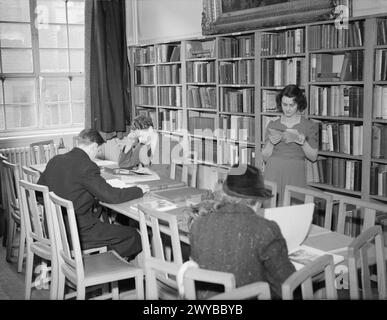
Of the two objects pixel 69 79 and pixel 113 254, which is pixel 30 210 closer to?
pixel 113 254

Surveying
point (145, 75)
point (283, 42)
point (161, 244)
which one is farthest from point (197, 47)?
point (161, 244)

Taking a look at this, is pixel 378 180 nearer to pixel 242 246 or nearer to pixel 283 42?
pixel 283 42

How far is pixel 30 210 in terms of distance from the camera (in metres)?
3.62

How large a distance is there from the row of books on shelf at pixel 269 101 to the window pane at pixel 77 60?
3.02 metres

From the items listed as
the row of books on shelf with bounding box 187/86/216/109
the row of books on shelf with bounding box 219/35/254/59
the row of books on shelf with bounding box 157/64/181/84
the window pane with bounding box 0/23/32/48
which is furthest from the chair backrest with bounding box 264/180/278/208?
the window pane with bounding box 0/23/32/48

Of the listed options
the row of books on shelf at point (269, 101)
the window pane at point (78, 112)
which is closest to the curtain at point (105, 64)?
the window pane at point (78, 112)

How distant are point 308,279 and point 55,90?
5.68 meters

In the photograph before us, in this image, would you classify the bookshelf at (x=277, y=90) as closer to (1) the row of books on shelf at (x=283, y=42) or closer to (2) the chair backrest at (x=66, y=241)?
(1) the row of books on shelf at (x=283, y=42)

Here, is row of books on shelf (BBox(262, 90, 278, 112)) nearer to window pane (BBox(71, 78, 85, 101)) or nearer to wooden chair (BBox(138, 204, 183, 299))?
wooden chair (BBox(138, 204, 183, 299))

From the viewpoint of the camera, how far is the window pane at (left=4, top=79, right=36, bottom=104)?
656cm

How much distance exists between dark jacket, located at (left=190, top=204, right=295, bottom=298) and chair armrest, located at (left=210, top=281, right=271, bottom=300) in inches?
9.2

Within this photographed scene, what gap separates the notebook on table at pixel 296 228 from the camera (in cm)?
239

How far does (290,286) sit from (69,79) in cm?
584
